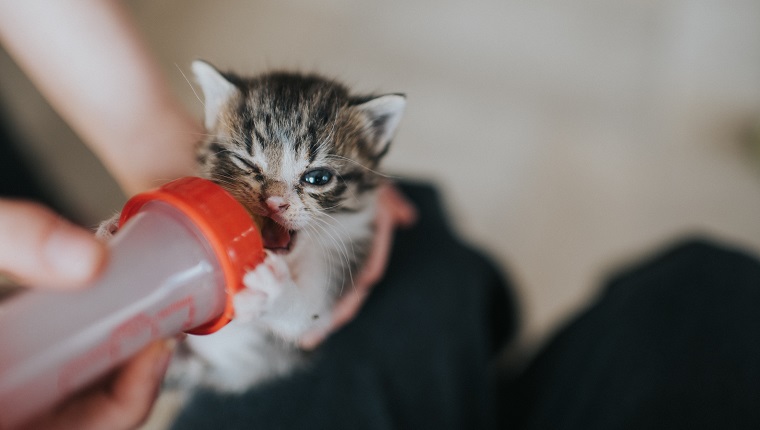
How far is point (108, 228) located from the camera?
0.37 meters

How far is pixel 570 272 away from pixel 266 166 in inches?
57.6

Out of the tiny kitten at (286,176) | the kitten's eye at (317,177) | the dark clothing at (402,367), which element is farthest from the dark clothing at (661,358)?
the kitten's eye at (317,177)

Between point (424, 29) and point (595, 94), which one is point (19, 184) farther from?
point (595, 94)

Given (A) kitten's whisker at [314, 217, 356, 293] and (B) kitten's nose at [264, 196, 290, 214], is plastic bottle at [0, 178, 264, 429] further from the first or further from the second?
(A) kitten's whisker at [314, 217, 356, 293]

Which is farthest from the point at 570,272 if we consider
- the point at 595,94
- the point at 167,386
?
the point at 167,386

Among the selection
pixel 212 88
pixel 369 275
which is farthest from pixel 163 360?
pixel 369 275

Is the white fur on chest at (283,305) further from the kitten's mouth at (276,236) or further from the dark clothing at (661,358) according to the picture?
the dark clothing at (661,358)

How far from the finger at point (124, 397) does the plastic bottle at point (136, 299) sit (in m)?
0.10

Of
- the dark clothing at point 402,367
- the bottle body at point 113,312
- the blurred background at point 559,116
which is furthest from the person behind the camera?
the blurred background at point 559,116

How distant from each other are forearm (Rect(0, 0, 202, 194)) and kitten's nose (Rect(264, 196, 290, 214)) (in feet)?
0.31

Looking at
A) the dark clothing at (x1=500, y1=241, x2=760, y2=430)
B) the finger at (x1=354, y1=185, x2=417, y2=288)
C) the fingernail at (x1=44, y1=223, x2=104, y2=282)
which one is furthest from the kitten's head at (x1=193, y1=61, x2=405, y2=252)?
the dark clothing at (x1=500, y1=241, x2=760, y2=430)

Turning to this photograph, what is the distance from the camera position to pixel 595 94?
188cm

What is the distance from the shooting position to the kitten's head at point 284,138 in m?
0.46

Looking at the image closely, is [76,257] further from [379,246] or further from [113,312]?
[379,246]
